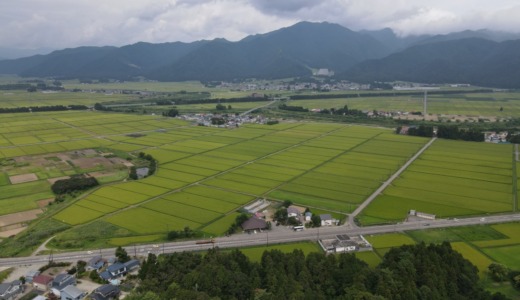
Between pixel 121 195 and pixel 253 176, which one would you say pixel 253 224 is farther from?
pixel 121 195

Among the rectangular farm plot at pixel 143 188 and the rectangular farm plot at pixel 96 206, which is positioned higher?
the rectangular farm plot at pixel 143 188

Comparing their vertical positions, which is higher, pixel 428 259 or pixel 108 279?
pixel 428 259

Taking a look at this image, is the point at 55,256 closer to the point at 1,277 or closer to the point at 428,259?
the point at 1,277

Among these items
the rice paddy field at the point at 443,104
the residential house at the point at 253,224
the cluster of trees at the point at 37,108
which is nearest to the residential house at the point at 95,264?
the residential house at the point at 253,224

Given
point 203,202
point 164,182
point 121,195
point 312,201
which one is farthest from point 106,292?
point 164,182

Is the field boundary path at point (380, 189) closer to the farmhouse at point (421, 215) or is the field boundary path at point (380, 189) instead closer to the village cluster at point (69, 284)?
the farmhouse at point (421, 215)

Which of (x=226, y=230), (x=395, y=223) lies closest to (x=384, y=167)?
(x=395, y=223)
